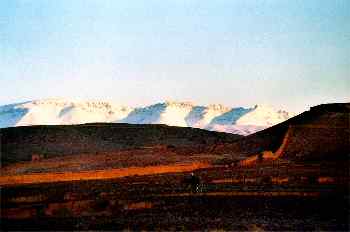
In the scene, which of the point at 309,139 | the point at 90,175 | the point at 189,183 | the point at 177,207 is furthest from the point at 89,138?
the point at 177,207

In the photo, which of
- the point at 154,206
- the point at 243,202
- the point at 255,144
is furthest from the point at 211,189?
the point at 255,144

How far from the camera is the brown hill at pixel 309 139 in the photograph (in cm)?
3931

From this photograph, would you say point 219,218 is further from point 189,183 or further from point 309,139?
point 309,139

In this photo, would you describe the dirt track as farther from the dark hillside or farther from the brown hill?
the dark hillside

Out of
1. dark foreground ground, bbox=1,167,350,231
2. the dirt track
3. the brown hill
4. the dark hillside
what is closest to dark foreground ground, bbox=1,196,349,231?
dark foreground ground, bbox=1,167,350,231

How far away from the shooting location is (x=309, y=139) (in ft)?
139

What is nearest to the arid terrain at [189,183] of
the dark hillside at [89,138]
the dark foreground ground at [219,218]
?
the dark foreground ground at [219,218]

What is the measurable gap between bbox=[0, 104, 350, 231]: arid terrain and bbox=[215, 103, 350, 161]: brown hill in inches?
3.5

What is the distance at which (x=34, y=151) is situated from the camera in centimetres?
4744

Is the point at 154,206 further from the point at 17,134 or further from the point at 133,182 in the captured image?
the point at 17,134

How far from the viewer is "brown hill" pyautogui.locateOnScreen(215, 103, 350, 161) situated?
39.3 m

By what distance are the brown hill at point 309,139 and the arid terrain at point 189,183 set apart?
0.09 m

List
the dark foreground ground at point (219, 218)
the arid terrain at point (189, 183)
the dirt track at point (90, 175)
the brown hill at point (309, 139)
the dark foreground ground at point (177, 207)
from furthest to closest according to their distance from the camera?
the brown hill at point (309, 139), the dirt track at point (90, 175), the arid terrain at point (189, 183), the dark foreground ground at point (177, 207), the dark foreground ground at point (219, 218)

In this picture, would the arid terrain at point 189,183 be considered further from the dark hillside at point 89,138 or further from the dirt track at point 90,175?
the dark hillside at point 89,138
